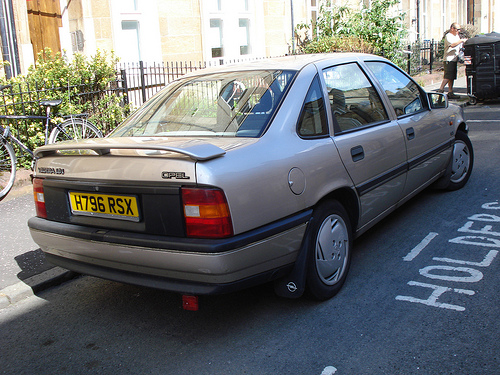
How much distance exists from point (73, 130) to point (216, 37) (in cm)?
588

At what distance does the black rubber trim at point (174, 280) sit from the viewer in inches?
118

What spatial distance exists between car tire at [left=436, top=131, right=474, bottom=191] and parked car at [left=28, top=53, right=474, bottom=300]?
5.32 ft

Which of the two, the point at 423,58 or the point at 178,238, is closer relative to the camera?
the point at 178,238

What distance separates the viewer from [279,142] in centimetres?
336

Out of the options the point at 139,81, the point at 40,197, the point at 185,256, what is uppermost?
the point at 139,81

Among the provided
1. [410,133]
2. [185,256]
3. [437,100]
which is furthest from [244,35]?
[185,256]

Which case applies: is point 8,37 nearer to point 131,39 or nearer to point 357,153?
point 131,39

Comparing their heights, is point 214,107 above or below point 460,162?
above

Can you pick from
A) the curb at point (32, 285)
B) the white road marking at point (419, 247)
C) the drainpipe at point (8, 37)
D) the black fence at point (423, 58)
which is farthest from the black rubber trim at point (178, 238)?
the black fence at point (423, 58)

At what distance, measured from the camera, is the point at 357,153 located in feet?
13.1

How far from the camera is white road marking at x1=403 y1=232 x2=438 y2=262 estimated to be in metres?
4.40

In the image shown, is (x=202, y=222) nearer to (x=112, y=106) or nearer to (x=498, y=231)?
(x=498, y=231)

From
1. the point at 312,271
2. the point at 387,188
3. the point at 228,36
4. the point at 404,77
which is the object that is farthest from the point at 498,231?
the point at 228,36

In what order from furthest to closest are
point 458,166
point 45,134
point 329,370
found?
1. point 45,134
2. point 458,166
3. point 329,370
